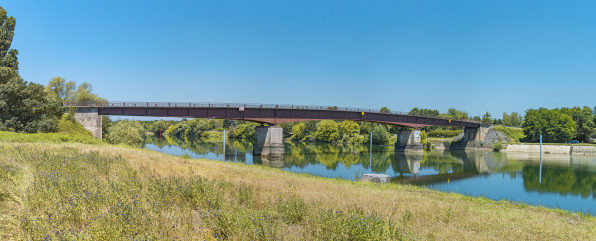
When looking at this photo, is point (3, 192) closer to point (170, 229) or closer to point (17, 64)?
point (170, 229)

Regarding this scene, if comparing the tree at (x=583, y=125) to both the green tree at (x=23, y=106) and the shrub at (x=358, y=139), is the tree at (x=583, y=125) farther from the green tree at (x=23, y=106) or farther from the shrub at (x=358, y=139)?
the green tree at (x=23, y=106)

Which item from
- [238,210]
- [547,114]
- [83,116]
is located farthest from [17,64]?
[547,114]

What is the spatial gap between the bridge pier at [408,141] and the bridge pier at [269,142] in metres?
33.7

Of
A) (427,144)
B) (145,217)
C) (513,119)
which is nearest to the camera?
(145,217)

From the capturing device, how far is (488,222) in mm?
9328

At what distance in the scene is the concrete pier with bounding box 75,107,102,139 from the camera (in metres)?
52.9

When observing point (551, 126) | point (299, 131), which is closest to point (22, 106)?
point (299, 131)

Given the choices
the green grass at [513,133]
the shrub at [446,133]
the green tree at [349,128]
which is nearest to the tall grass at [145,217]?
the green grass at [513,133]

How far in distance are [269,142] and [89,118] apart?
99.3 ft

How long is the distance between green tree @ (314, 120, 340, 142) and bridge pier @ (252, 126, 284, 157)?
5234 centimetres

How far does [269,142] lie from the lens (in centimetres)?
6159

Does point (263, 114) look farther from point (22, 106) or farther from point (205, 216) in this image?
point (205, 216)

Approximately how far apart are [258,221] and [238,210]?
1.54 meters

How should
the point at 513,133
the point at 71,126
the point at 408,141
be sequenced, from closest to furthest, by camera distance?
the point at 71,126
the point at 408,141
the point at 513,133
